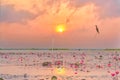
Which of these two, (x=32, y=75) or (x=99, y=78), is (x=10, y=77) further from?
(x=99, y=78)

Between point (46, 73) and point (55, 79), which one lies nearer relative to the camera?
point (55, 79)

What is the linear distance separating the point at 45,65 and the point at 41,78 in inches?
345

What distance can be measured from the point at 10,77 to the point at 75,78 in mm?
3012

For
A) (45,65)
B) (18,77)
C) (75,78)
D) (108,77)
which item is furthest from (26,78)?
(45,65)

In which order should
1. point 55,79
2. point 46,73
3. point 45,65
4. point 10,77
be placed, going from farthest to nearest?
A: point 45,65
point 46,73
point 10,77
point 55,79

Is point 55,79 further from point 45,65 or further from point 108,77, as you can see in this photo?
point 45,65

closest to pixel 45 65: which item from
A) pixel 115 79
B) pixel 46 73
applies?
pixel 46 73

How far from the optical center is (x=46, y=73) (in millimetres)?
26406

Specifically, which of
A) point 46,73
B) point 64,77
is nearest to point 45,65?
point 46,73

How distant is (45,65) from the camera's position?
3225 centimetres

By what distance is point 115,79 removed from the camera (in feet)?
74.3

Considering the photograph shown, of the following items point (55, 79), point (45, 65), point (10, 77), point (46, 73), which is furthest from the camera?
point (45, 65)

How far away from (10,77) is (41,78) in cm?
148

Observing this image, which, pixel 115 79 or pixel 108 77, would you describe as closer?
pixel 115 79
